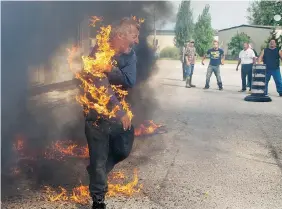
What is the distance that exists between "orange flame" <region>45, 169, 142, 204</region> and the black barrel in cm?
755

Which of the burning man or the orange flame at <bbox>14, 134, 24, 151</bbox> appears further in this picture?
the orange flame at <bbox>14, 134, 24, 151</bbox>

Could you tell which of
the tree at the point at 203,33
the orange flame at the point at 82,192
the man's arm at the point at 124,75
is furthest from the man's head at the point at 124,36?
the tree at the point at 203,33

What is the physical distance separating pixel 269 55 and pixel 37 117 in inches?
321

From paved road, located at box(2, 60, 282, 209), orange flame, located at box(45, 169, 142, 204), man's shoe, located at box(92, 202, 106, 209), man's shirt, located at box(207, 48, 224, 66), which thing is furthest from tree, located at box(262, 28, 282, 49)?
man's shoe, located at box(92, 202, 106, 209)

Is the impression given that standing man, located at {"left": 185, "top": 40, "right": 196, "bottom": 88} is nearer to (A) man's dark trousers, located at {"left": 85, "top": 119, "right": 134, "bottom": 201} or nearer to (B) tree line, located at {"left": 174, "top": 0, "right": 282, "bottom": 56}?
(B) tree line, located at {"left": 174, "top": 0, "right": 282, "bottom": 56}

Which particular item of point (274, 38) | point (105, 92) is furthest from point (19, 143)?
point (274, 38)

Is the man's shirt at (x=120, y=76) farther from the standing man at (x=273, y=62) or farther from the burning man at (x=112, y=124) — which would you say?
the standing man at (x=273, y=62)

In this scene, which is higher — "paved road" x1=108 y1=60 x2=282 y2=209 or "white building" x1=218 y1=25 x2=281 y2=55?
"white building" x1=218 y1=25 x2=281 y2=55

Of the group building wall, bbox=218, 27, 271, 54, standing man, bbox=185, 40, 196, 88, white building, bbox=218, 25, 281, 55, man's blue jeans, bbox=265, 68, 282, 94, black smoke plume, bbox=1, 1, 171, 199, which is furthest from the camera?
building wall, bbox=218, 27, 271, 54

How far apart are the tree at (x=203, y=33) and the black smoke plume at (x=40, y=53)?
37.4m

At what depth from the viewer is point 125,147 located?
3.39 m

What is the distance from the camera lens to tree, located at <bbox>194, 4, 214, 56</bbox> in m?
45.2

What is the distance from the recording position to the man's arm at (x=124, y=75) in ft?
10.6

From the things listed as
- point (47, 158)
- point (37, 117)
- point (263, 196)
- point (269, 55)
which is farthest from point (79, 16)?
point (269, 55)
